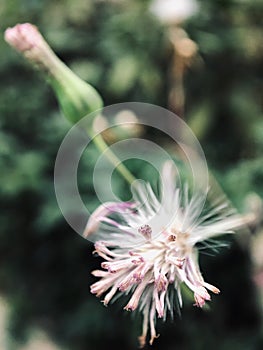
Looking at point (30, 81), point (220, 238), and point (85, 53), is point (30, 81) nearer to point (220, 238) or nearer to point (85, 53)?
point (85, 53)

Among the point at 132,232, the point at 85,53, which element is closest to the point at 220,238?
the point at 132,232

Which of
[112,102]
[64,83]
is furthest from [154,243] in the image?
[112,102]

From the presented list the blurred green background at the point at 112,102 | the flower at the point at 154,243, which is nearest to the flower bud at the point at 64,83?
the flower at the point at 154,243

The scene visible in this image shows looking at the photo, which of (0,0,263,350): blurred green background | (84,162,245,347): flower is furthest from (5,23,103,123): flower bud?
(0,0,263,350): blurred green background

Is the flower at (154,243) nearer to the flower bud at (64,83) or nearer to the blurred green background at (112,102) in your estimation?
the flower bud at (64,83)

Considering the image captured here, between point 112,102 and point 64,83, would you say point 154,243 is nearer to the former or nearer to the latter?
point 64,83

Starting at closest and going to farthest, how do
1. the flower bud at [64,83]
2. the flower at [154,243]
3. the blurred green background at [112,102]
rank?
the flower at [154,243]
the flower bud at [64,83]
the blurred green background at [112,102]
